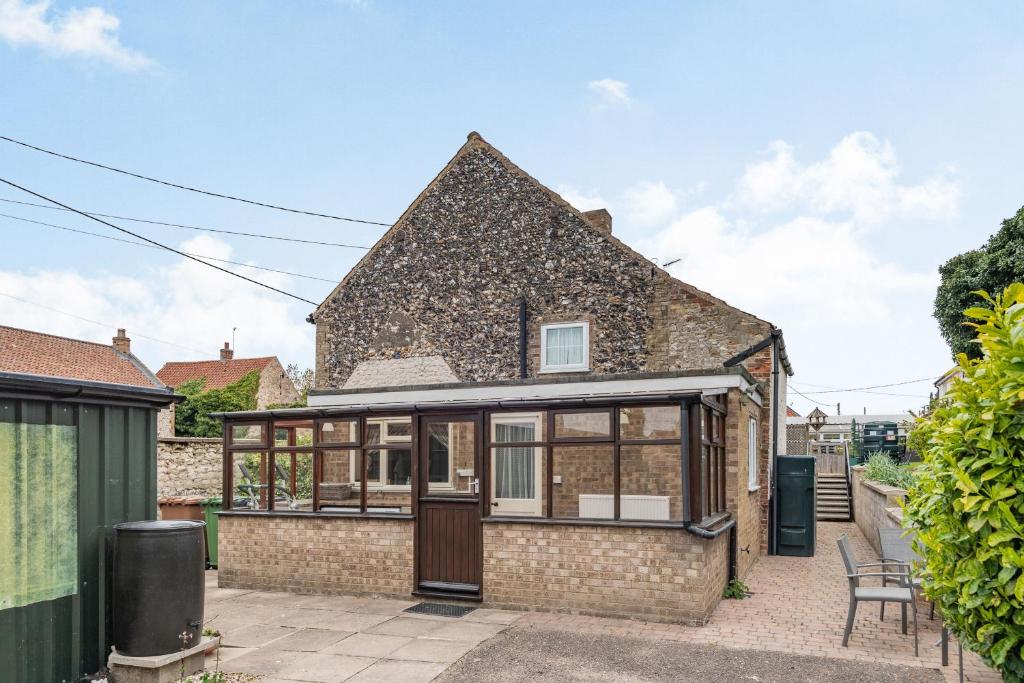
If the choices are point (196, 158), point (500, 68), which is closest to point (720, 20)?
point (500, 68)

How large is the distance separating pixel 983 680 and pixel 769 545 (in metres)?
7.99

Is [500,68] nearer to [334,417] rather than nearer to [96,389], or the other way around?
[334,417]

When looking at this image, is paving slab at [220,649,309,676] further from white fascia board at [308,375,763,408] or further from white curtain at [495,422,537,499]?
A: white curtain at [495,422,537,499]

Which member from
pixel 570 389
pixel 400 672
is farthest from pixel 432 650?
pixel 570 389

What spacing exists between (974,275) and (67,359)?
31949mm

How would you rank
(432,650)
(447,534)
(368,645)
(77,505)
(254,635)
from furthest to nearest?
(447,534) < (254,635) < (368,645) < (432,650) < (77,505)

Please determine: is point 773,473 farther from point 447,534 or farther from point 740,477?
point 447,534

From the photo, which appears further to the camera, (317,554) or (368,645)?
(317,554)

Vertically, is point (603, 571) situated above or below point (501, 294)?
below

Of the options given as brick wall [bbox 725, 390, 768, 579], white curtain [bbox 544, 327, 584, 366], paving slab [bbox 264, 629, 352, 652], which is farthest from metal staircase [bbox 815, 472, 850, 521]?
paving slab [bbox 264, 629, 352, 652]

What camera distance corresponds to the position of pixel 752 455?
1378 centimetres

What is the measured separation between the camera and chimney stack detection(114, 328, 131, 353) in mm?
33031

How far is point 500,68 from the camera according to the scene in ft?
35.9

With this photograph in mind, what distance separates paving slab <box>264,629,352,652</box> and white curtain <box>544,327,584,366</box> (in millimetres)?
8373
